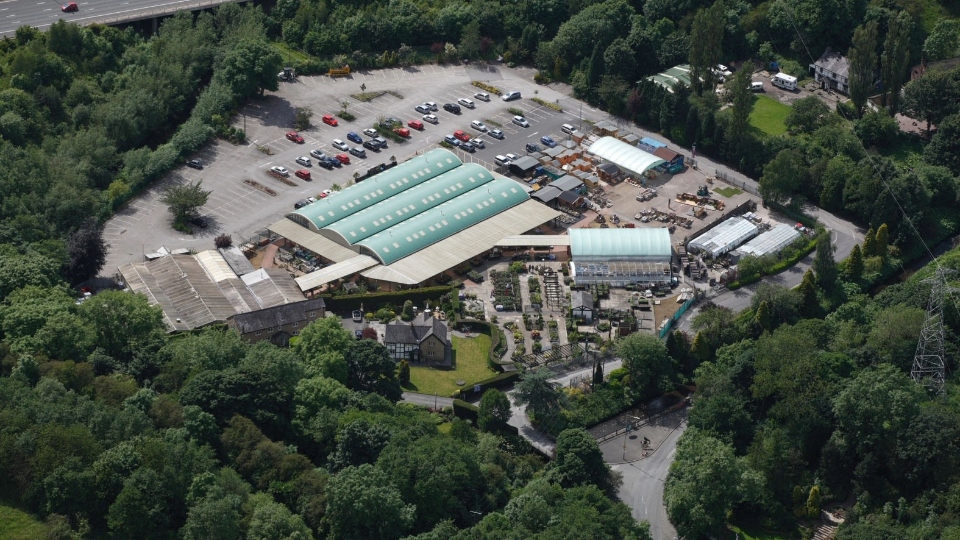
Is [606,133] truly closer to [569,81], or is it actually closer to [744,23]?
[569,81]

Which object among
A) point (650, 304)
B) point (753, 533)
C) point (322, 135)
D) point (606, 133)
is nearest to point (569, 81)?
point (606, 133)

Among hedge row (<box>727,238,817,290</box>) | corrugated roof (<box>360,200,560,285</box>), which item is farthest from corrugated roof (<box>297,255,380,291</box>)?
hedge row (<box>727,238,817,290</box>)

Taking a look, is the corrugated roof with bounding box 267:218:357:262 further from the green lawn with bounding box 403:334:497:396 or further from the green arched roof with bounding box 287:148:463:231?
the green lawn with bounding box 403:334:497:396

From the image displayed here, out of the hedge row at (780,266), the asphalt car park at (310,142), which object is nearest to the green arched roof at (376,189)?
the asphalt car park at (310,142)

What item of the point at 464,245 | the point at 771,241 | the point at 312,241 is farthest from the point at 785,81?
the point at 312,241

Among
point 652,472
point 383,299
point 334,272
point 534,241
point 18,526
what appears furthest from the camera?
point 534,241

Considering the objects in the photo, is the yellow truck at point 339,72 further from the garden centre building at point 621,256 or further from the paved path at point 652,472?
the paved path at point 652,472

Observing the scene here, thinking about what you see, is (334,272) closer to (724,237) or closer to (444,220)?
(444,220)
